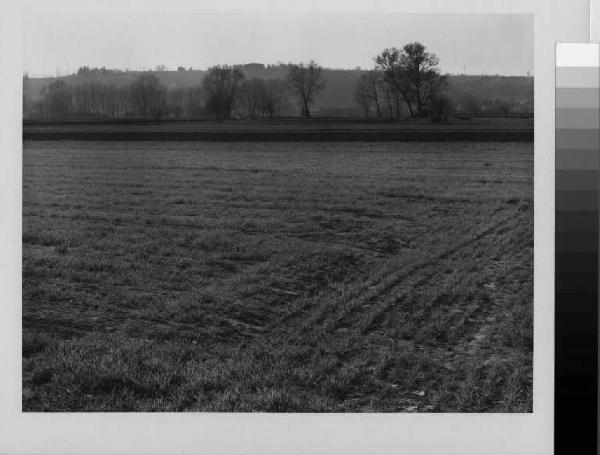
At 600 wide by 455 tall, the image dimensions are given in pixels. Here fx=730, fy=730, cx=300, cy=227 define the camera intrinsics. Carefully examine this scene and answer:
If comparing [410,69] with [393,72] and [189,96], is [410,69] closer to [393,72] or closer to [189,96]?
[393,72]

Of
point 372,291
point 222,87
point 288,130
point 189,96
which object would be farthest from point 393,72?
point 372,291

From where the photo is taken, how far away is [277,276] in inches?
239

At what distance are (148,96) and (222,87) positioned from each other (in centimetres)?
61

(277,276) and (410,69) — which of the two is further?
(277,276)

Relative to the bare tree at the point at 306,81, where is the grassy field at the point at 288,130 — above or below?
below

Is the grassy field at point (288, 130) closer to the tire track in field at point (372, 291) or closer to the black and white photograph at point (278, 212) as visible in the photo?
the black and white photograph at point (278, 212)

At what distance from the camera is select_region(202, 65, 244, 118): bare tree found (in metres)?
5.88

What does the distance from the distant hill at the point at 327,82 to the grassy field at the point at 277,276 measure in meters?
0.37

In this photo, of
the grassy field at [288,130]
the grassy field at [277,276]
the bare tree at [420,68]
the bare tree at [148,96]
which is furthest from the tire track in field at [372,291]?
the bare tree at [148,96]

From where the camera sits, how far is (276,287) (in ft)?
19.7

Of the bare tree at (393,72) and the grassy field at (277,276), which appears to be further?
the bare tree at (393,72)

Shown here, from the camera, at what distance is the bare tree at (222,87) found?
588 cm

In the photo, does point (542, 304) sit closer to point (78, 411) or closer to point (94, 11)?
point (78, 411)

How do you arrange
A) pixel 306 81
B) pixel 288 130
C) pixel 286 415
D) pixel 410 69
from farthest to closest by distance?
pixel 288 130
pixel 306 81
pixel 410 69
pixel 286 415
